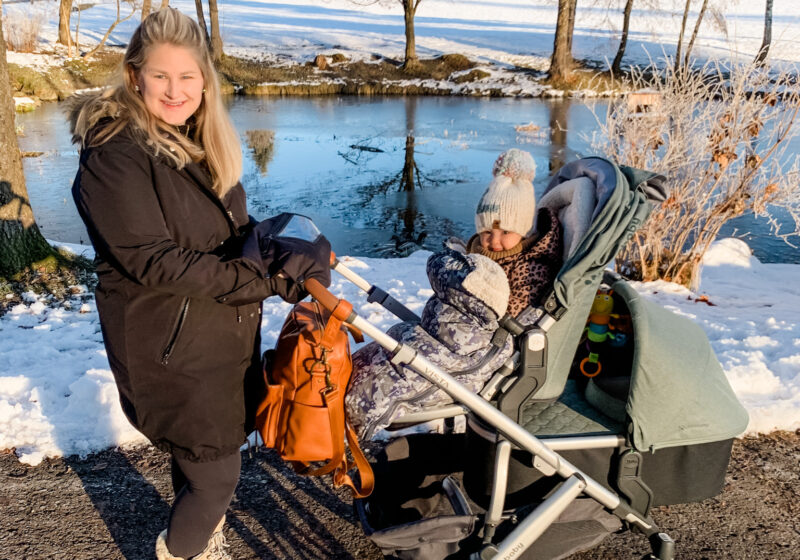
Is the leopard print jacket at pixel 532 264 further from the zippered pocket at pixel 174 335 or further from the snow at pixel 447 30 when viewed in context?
the snow at pixel 447 30

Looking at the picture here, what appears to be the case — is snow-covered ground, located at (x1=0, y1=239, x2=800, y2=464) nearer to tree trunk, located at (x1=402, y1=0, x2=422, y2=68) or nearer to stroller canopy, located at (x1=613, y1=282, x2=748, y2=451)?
stroller canopy, located at (x1=613, y1=282, x2=748, y2=451)

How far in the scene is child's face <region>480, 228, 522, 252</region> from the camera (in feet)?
7.70

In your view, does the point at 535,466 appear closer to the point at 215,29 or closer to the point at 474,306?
the point at 474,306

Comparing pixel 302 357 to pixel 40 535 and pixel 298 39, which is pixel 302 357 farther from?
pixel 298 39

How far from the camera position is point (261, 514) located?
284cm

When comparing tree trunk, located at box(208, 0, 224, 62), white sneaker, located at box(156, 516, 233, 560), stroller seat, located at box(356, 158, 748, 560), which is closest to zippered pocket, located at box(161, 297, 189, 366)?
white sneaker, located at box(156, 516, 233, 560)

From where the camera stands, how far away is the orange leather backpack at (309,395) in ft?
6.57

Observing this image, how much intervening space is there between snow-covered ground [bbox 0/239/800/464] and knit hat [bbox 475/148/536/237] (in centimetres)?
219

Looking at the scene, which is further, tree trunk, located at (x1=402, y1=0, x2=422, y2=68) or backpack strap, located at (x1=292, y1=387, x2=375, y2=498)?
tree trunk, located at (x1=402, y1=0, x2=422, y2=68)

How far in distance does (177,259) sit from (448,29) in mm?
43681

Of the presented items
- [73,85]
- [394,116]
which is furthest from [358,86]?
[73,85]

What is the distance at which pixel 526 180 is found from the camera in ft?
7.75

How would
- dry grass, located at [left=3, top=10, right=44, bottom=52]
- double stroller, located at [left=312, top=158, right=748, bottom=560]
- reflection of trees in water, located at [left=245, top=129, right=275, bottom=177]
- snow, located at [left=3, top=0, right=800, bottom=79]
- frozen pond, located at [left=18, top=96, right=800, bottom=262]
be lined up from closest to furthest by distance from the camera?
1. double stroller, located at [left=312, top=158, right=748, bottom=560]
2. frozen pond, located at [left=18, top=96, right=800, bottom=262]
3. reflection of trees in water, located at [left=245, top=129, right=275, bottom=177]
4. dry grass, located at [left=3, top=10, right=44, bottom=52]
5. snow, located at [left=3, top=0, right=800, bottom=79]

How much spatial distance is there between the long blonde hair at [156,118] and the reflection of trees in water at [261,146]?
895 cm
